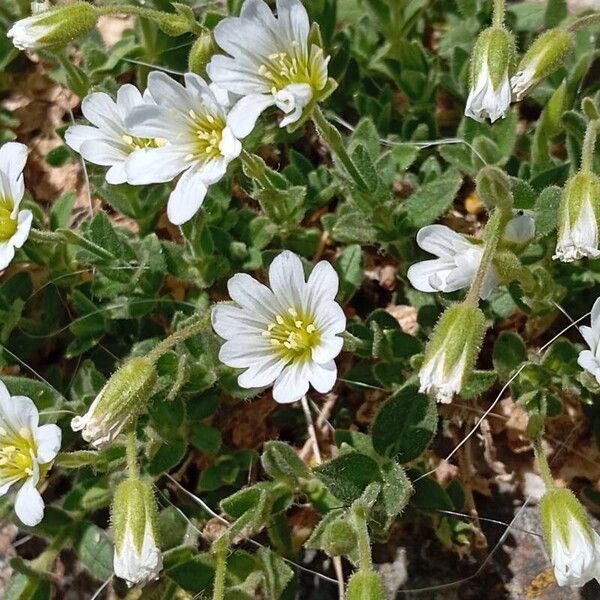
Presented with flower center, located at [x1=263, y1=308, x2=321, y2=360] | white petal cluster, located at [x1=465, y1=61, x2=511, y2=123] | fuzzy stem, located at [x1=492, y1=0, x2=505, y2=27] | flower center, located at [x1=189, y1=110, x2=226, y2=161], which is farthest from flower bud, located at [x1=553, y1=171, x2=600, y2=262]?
flower center, located at [x1=189, y1=110, x2=226, y2=161]

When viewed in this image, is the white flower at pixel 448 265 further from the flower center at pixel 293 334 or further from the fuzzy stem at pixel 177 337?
the fuzzy stem at pixel 177 337

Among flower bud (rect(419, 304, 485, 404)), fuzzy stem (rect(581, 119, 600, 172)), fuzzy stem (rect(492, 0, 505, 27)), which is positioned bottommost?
flower bud (rect(419, 304, 485, 404))

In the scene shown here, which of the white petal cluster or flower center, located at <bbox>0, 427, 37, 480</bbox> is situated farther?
flower center, located at <bbox>0, 427, 37, 480</bbox>

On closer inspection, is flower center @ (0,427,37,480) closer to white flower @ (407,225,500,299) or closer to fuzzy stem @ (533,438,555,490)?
white flower @ (407,225,500,299)

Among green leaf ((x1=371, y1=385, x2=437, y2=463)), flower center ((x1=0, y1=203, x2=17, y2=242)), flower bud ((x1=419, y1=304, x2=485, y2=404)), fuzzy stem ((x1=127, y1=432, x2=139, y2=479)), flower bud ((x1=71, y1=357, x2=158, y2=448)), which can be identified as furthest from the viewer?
flower center ((x1=0, y1=203, x2=17, y2=242))

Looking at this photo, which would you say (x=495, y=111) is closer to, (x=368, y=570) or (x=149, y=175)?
(x=149, y=175)
